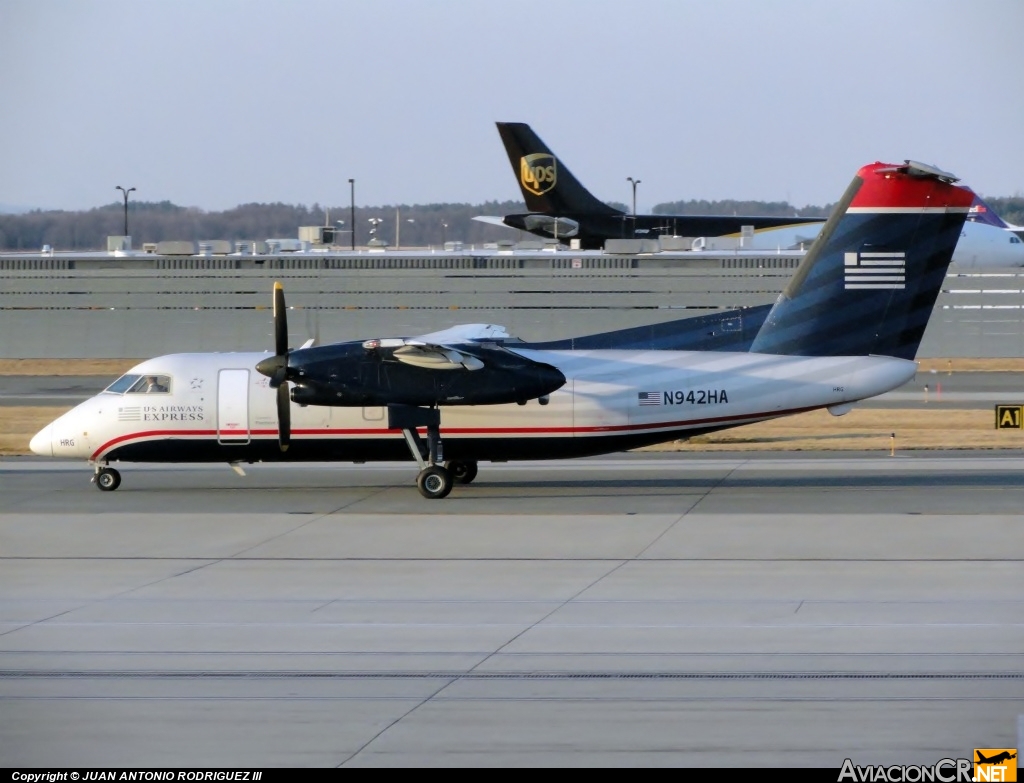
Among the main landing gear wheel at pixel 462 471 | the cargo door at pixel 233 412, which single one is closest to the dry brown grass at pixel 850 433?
the main landing gear wheel at pixel 462 471

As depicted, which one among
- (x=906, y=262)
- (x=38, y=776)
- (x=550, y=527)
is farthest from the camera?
(x=906, y=262)

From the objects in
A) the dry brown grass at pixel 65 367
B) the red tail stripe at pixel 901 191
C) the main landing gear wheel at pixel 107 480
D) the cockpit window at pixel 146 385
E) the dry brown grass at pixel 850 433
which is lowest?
the dry brown grass at pixel 65 367

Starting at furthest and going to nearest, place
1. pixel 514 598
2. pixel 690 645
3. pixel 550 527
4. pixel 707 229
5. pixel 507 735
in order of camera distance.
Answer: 1. pixel 707 229
2. pixel 550 527
3. pixel 514 598
4. pixel 690 645
5. pixel 507 735

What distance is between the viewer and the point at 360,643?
43.7 feet

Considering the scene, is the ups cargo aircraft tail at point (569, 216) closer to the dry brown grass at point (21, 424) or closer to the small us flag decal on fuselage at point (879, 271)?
the dry brown grass at point (21, 424)

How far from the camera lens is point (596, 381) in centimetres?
2475

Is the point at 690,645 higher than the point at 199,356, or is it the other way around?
the point at 199,356

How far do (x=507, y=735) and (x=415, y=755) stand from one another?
841mm

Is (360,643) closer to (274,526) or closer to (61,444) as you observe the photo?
(274,526)

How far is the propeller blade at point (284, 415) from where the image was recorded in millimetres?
24250

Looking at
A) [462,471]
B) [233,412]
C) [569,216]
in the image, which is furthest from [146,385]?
[569,216]

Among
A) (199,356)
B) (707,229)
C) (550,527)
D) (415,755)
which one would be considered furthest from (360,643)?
(707,229)

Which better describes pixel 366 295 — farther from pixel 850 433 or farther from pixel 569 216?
pixel 850 433

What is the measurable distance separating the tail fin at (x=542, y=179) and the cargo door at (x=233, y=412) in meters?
43.2
